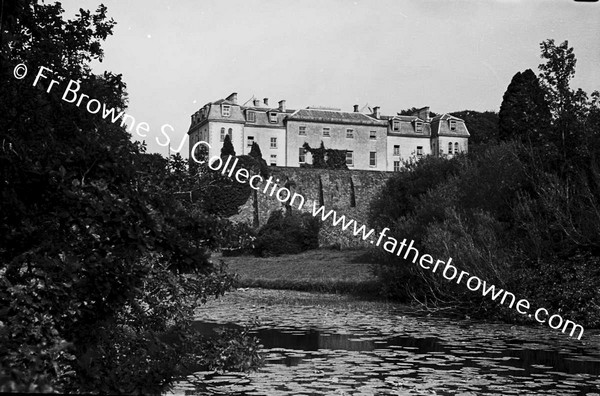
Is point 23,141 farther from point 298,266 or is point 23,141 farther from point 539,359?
point 298,266

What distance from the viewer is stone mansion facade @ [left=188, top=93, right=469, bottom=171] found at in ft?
135

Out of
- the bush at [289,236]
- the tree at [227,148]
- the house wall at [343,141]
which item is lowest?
the bush at [289,236]

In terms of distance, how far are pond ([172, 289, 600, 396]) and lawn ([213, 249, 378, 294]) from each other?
18.4 ft

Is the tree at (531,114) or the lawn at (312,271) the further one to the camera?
the lawn at (312,271)

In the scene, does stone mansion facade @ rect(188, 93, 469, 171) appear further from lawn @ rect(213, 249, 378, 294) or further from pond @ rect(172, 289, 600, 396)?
pond @ rect(172, 289, 600, 396)

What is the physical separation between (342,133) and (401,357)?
37767mm

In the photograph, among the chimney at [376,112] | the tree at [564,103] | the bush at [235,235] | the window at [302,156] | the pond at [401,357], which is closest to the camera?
the bush at [235,235]

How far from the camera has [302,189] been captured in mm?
37094

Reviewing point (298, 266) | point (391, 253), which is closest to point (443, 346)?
point (391, 253)

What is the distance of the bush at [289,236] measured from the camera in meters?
26.8

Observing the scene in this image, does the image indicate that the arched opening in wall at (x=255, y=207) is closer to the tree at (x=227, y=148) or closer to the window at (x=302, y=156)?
the tree at (x=227, y=148)

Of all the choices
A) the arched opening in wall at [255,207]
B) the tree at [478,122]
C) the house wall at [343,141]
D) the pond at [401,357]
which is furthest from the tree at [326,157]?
the pond at [401,357]

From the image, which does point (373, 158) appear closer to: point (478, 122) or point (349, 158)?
point (349, 158)

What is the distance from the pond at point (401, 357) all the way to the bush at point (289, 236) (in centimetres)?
1404
